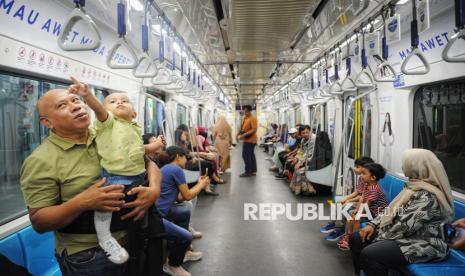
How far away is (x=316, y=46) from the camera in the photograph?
441 cm

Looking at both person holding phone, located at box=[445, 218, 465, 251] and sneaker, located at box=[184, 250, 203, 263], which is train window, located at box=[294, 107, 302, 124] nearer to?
sneaker, located at box=[184, 250, 203, 263]

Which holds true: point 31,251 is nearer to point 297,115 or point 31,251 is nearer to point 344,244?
point 344,244

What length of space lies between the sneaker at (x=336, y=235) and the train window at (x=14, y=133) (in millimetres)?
3171

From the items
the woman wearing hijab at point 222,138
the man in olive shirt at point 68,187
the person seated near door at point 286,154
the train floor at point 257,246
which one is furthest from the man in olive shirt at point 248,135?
the man in olive shirt at point 68,187

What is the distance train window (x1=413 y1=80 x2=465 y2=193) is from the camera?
10.1 feet

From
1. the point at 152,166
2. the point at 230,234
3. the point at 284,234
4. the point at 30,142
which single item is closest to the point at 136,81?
the point at 30,142

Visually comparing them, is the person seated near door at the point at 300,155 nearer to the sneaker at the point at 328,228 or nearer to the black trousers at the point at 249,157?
the black trousers at the point at 249,157

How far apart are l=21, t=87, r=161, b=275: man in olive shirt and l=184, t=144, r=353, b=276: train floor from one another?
6.23 feet

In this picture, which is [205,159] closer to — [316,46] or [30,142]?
[316,46]

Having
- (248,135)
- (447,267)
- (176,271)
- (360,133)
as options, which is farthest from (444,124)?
(248,135)

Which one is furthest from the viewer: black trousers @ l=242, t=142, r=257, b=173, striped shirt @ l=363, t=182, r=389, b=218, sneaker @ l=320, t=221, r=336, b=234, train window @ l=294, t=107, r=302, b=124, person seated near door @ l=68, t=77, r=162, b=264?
train window @ l=294, t=107, r=302, b=124

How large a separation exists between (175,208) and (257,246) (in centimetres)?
108

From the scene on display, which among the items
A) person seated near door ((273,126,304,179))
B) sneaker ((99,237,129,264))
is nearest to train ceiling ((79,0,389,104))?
sneaker ((99,237,129,264))

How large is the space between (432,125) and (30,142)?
13.0ft
